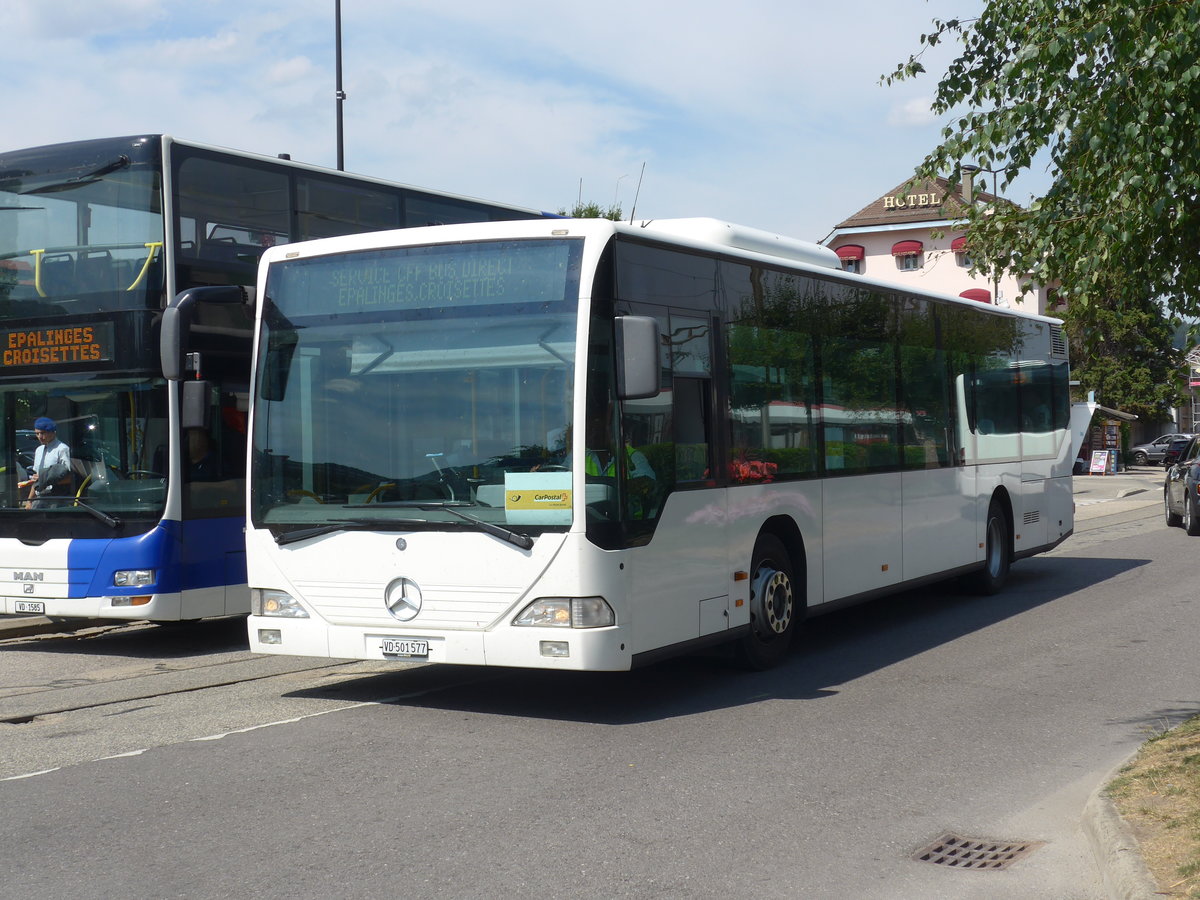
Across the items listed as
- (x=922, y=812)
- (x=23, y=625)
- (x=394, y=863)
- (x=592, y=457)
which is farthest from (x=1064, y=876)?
(x=23, y=625)

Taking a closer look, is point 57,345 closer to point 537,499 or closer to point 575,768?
point 537,499

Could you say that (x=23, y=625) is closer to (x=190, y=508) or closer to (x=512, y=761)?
(x=190, y=508)

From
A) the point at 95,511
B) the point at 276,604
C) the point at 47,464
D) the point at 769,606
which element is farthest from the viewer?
the point at 47,464

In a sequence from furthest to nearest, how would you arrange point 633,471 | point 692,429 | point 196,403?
point 196,403 < point 692,429 < point 633,471

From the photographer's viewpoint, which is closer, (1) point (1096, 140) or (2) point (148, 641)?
(1) point (1096, 140)

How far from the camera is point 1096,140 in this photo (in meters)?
5.76

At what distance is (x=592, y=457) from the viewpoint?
8.12 metres

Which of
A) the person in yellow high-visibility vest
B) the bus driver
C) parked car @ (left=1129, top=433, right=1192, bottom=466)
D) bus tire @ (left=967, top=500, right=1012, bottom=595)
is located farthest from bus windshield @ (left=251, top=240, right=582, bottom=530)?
parked car @ (left=1129, top=433, right=1192, bottom=466)

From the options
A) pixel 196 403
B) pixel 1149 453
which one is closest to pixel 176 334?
pixel 196 403

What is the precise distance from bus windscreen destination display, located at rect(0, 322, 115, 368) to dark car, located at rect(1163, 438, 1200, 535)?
19.5 metres

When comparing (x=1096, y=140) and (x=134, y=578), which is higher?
(x=1096, y=140)

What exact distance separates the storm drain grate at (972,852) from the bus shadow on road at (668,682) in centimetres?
284

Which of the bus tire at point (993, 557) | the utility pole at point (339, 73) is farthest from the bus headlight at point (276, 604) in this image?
the utility pole at point (339, 73)

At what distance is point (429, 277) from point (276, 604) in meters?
2.38
